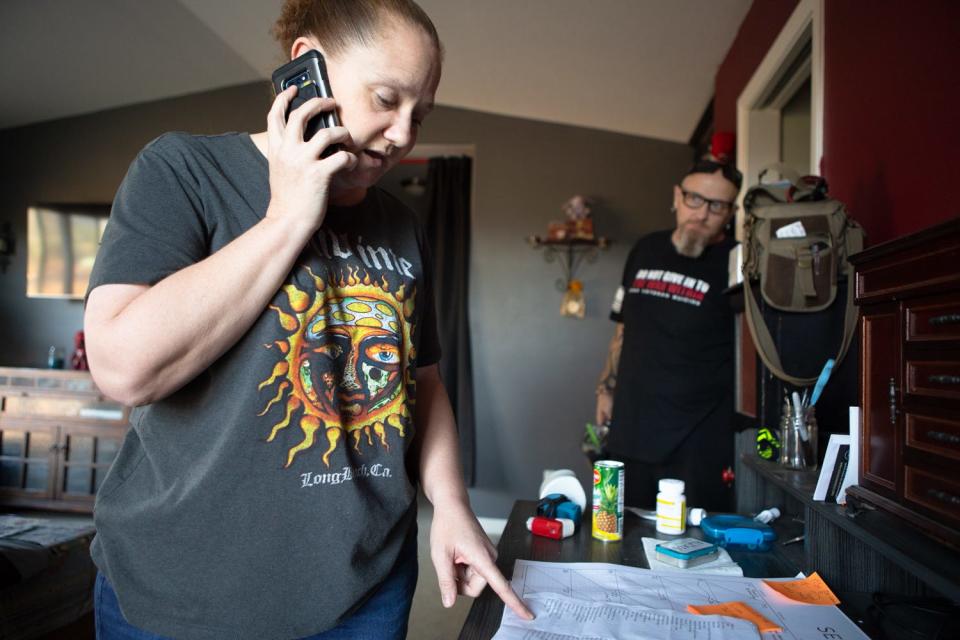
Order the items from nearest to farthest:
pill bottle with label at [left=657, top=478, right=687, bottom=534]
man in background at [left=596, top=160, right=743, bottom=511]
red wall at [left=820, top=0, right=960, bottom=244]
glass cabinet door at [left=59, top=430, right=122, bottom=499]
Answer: red wall at [left=820, top=0, right=960, bottom=244]
pill bottle with label at [left=657, top=478, right=687, bottom=534]
man in background at [left=596, top=160, right=743, bottom=511]
glass cabinet door at [left=59, top=430, right=122, bottom=499]

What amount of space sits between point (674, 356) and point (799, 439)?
2.86 feet

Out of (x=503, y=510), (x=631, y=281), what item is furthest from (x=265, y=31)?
(x=503, y=510)

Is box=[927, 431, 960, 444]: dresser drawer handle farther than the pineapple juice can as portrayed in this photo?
No

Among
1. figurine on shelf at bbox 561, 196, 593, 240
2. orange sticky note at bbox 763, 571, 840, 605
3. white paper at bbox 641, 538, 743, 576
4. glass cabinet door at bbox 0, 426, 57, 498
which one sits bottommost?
glass cabinet door at bbox 0, 426, 57, 498

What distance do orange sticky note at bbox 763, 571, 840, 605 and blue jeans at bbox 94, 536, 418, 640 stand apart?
0.60m

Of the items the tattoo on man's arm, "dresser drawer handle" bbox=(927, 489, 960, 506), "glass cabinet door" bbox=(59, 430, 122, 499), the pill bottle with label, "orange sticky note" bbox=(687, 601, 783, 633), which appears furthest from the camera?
"glass cabinet door" bbox=(59, 430, 122, 499)

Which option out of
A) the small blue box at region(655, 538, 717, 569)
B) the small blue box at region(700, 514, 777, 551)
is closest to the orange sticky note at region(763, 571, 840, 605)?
A: the small blue box at region(655, 538, 717, 569)

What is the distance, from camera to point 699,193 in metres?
2.27

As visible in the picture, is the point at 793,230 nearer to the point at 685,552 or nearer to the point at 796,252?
the point at 796,252

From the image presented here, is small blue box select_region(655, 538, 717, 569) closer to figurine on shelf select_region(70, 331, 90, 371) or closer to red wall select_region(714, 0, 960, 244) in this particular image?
red wall select_region(714, 0, 960, 244)

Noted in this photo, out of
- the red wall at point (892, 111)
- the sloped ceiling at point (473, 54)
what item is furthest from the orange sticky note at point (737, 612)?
the sloped ceiling at point (473, 54)

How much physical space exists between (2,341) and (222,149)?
5.13m

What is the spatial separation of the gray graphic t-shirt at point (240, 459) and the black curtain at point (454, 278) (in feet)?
11.2

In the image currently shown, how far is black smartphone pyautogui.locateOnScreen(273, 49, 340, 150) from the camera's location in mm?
757
